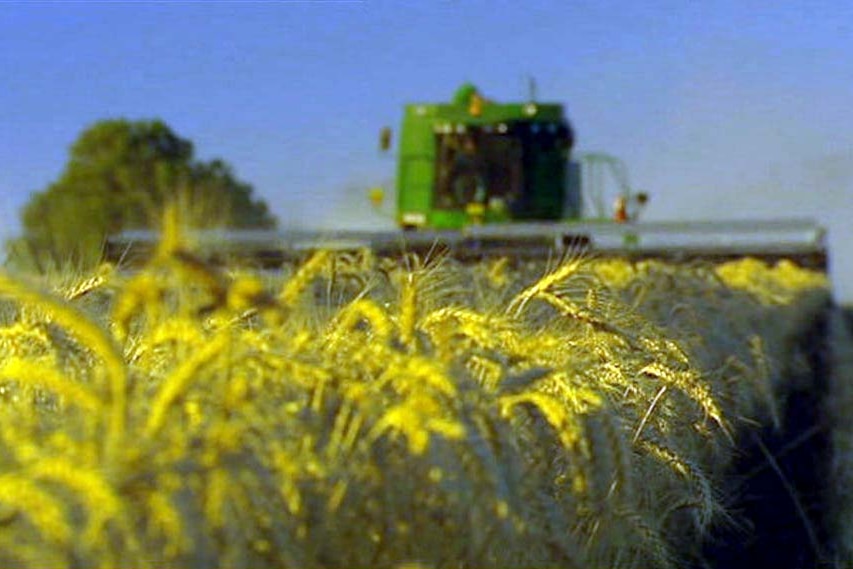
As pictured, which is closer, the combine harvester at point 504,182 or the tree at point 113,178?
the combine harvester at point 504,182

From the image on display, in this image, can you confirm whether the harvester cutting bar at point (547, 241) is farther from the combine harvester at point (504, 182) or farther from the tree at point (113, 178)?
the tree at point (113, 178)

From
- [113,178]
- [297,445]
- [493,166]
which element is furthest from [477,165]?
[113,178]

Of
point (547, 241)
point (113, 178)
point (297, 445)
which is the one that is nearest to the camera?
point (297, 445)

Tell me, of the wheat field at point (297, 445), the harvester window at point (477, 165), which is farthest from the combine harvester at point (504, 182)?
the wheat field at point (297, 445)

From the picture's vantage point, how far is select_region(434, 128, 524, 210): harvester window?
79.0 feet

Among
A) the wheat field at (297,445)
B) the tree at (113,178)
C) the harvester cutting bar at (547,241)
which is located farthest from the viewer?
the tree at (113,178)

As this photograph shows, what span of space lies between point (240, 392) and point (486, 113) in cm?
2183

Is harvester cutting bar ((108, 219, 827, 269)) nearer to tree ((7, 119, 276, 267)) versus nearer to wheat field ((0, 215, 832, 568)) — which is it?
wheat field ((0, 215, 832, 568))

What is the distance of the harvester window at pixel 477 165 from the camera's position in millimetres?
24094

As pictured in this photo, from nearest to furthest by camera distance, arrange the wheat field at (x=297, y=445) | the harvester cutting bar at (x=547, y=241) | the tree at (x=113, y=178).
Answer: the wheat field at (x=297, y=445)
the harvester cutting bar at (x=547, y=241)
the tree at (x=113, y=178)

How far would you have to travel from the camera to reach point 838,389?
1226 centimetres

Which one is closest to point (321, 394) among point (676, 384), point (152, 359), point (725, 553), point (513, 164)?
point (152, 359)

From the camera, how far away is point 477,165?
→ 24.4 m

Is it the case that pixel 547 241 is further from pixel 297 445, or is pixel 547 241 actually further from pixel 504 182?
pixel 297 445
